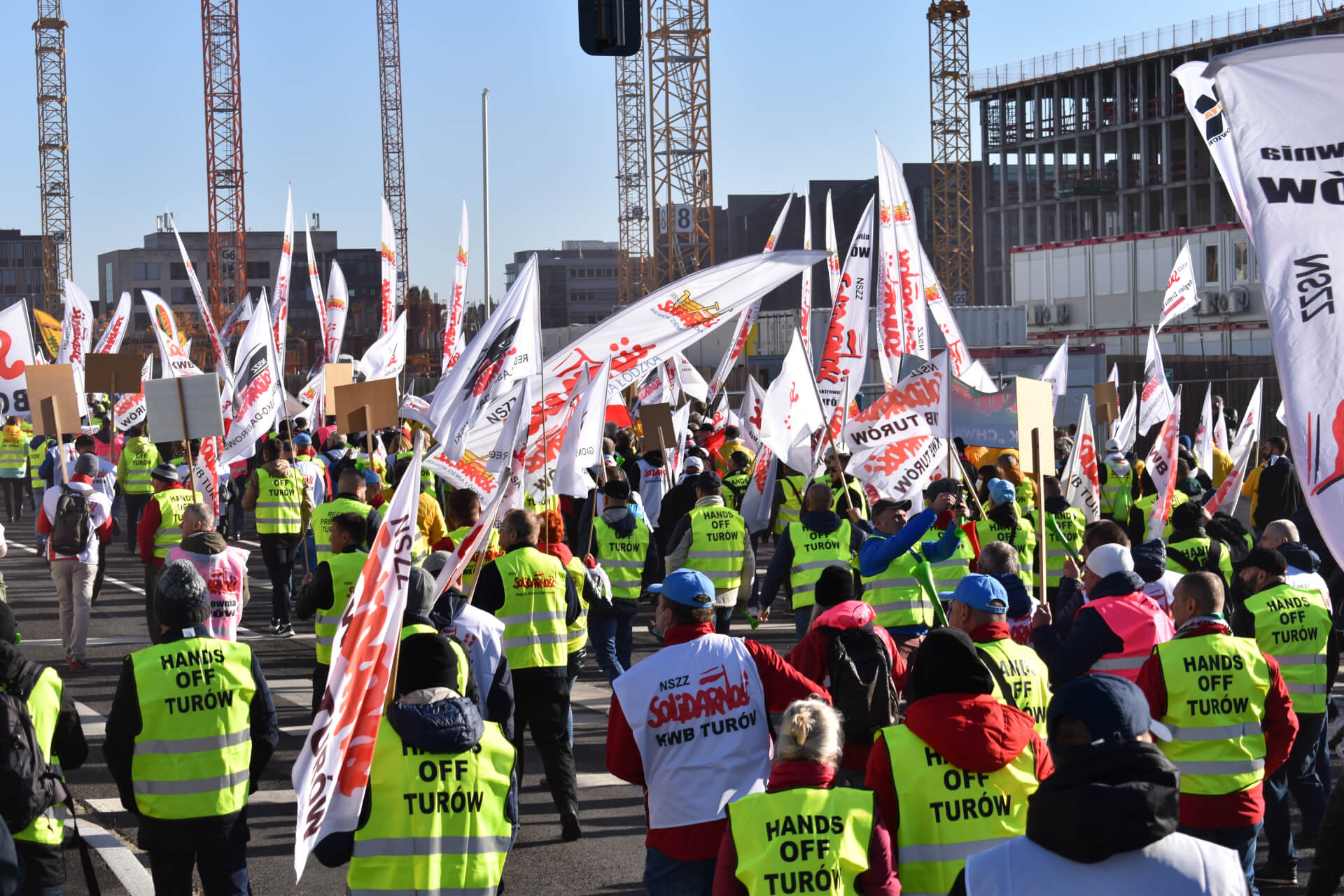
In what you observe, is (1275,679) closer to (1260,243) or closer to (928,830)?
(928,830)

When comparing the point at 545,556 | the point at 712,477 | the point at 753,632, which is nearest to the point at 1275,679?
the point at 545,556

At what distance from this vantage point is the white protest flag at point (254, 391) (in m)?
14.9

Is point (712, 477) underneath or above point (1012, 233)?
underneath

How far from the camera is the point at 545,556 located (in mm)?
8500

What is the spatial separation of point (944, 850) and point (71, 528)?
9.58m

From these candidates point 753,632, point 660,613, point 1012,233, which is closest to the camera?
point 660,613

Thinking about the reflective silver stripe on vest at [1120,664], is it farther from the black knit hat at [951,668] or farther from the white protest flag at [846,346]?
the white protest flag at [846,346]

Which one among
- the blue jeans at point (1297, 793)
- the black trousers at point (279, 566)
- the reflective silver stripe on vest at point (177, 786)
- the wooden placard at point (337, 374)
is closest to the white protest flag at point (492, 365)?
the reflective silver stripe on vest at point (177, 786)

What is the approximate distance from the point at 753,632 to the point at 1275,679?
8533 mm

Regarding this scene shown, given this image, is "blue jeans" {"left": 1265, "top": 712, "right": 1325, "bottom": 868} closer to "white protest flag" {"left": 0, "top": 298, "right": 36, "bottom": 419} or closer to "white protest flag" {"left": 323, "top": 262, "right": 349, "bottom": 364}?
"white protest flag" {"left": 0, "top": 298, "right": 36, "bottom": 419}

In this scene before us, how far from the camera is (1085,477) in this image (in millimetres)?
12867

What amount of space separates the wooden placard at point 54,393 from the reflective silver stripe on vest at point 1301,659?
12.4 metres

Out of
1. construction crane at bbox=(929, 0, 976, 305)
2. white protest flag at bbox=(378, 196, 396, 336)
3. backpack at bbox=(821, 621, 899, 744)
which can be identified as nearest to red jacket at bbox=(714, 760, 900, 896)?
backpack at bbox=(821, 621, 899, 744)

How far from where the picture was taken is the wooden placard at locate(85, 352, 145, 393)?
17188mm
